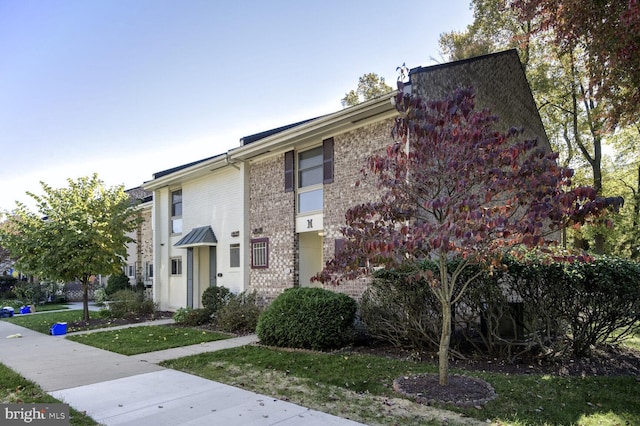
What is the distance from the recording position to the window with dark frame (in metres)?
13.1

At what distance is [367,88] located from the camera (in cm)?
2628

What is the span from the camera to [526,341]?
23.6 ft

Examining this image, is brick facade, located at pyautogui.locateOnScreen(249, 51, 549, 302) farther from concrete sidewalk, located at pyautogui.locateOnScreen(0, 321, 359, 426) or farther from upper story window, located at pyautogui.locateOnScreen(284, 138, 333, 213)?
concrete sidewalk, located at pyautogui.locateOnScreen(0, 321, 359, 426)

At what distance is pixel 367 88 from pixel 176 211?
47.3 feet

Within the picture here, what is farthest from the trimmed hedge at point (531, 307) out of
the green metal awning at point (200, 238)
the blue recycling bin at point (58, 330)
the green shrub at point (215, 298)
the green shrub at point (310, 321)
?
the blue recycling bin at point (58, 330)

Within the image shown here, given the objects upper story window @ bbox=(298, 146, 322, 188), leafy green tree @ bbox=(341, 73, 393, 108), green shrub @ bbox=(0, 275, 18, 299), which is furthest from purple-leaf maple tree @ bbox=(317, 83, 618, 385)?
green shrub @ bbox=(0, 275, 18, 299)

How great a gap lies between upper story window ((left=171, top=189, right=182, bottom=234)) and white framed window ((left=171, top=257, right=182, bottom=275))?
108 centimetres

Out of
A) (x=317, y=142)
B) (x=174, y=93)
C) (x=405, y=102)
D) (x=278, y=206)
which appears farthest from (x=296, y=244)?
(x=405, y=102)

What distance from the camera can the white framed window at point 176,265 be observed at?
16984 mm

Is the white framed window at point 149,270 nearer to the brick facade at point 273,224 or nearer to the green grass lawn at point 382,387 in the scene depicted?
the brick facade at point 273,224

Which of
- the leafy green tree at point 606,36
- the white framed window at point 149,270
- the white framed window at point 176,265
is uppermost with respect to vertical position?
the leafy green tree at point 606,36

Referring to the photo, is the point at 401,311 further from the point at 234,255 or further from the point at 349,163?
the point at 234,255

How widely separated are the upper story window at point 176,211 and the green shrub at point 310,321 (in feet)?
30.1

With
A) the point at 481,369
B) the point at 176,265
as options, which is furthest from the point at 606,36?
the point at 176,265
